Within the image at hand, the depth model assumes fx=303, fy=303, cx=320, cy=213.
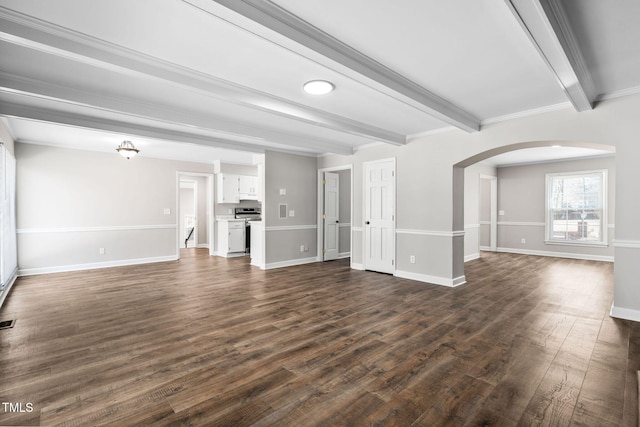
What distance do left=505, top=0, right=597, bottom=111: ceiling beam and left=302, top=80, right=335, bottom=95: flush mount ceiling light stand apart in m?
1.64

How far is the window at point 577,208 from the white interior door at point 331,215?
5511 millimetres

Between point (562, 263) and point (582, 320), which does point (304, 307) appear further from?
point (562, 263)

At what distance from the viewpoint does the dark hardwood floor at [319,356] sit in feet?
6.00

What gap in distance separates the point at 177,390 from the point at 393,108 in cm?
364

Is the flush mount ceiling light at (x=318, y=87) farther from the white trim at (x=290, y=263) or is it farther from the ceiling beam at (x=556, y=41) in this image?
the white trim at (x=290, y=263)

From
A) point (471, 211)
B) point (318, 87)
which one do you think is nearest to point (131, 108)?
point (318, 87)

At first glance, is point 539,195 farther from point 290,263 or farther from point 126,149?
point 126,149

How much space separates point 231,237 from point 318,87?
225 inches

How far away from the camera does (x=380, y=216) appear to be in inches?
229

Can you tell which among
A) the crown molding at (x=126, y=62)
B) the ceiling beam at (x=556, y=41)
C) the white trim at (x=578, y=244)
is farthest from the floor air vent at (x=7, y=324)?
the white trim at (x=578, y=244)

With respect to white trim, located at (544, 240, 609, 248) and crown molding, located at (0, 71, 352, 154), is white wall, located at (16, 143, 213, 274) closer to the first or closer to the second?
crown molding, located at (0, 71, 352, 154)

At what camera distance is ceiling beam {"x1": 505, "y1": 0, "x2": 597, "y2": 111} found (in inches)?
72.1

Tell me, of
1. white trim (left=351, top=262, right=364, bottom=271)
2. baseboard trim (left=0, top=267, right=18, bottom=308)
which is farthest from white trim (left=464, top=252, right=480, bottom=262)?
baseboard trim (left=0, top=267, right=18, bottom=308)

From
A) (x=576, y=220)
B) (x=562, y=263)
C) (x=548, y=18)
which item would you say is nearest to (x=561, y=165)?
(x=576, y=220)
